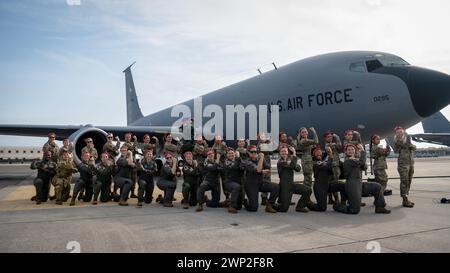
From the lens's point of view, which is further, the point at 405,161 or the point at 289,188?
the point at 405,161

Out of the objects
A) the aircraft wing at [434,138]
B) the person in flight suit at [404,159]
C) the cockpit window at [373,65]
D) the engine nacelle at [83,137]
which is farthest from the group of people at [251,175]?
the aircraft wing at [434,138]

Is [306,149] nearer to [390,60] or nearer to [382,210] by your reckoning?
[382,210]

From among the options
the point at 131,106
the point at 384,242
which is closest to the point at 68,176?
the point at 384,242

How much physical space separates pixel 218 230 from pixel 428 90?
7.10 meters

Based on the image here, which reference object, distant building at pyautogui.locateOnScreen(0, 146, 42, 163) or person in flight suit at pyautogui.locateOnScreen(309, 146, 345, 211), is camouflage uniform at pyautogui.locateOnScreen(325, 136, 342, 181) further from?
distant building at pyautogui.locateOnScreen(0, 146, 42, 163)

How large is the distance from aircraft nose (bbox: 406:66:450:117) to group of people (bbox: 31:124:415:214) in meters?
2.10

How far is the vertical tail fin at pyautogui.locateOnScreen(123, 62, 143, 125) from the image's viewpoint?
2911cm

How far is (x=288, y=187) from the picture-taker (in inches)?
247

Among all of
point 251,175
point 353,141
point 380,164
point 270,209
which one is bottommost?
point 270,209

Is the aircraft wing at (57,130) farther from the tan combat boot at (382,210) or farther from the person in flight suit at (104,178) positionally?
the tan combat boot at (382,210)

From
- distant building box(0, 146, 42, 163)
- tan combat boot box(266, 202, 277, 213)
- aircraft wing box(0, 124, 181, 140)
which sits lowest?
distant building box(0, 146, 42, 163)

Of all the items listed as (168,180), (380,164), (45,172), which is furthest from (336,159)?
(45,172)

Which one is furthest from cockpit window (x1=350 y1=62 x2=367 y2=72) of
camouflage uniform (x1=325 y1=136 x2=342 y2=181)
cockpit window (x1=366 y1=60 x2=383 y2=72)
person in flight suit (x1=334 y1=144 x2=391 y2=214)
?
person in flight suit (x1=334 y1=144 x2=391 y2=214)
